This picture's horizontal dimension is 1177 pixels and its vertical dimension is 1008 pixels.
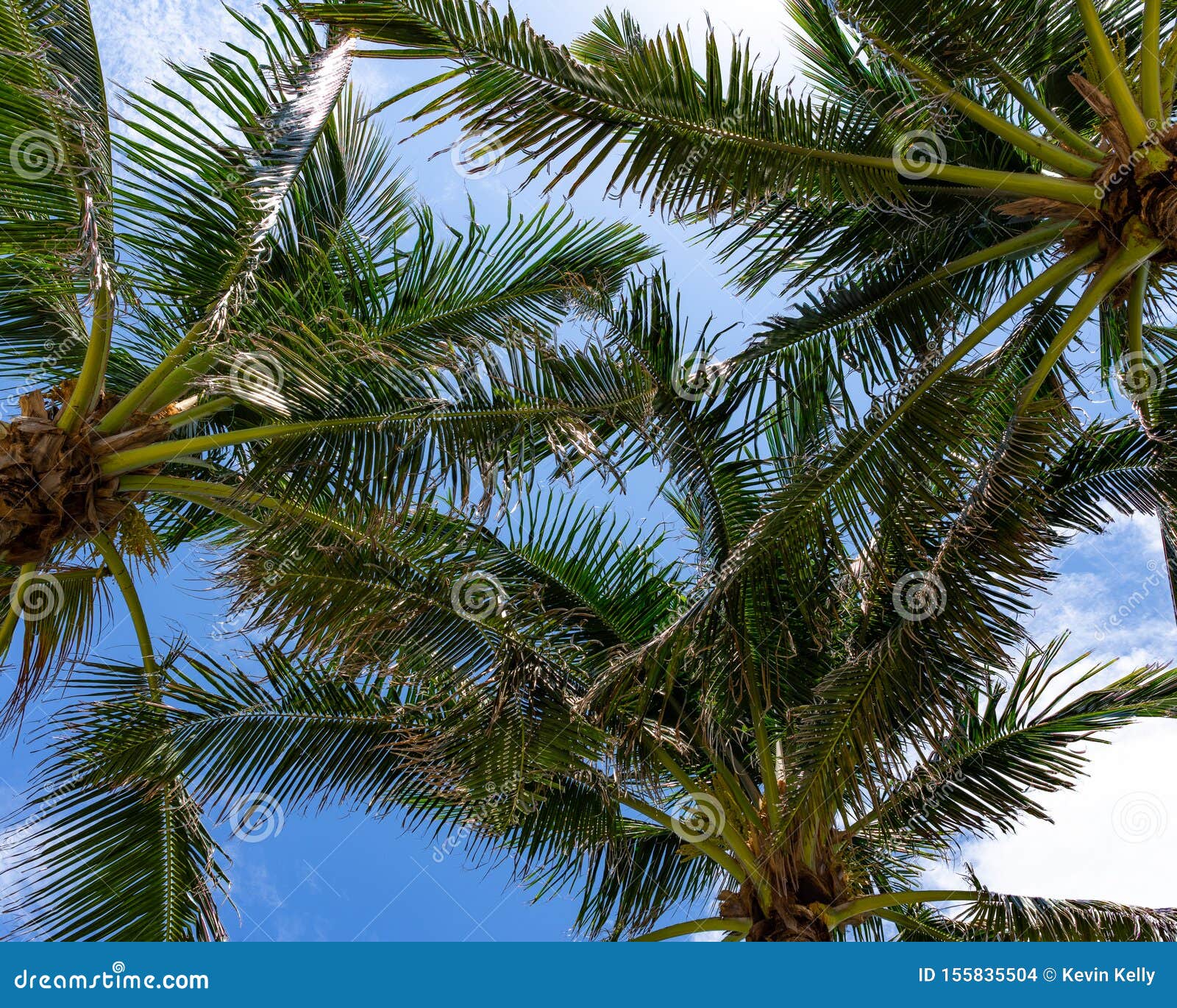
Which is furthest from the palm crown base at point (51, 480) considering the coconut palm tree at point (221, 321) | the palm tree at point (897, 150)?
the palm tree at point (897, 150)

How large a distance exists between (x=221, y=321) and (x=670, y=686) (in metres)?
2.73

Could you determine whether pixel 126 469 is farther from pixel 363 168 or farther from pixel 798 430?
pixel 798 430

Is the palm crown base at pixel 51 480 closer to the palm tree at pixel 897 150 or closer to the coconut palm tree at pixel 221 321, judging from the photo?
the coconut palm tree at pixel 221 321

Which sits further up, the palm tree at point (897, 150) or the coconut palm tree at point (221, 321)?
the palm tree at point (897, 150)

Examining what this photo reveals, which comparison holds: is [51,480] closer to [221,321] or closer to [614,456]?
[221,321]

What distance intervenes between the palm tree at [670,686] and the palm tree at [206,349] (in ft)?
0.44

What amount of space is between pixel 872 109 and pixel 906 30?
0.40m

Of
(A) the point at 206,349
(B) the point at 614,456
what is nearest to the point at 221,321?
(A) the point at 206,349

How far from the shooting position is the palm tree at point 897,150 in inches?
183

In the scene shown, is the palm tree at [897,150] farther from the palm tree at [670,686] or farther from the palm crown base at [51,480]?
the palm crown base at [51,480]

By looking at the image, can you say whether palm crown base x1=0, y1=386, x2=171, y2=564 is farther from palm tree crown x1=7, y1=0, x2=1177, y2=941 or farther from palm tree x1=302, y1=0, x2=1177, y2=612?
palm tree x1=302, y1=0, x2=1177, y2=612

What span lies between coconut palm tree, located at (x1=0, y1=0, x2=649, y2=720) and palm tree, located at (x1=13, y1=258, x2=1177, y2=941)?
15.4 inches

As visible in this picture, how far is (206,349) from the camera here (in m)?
5.06

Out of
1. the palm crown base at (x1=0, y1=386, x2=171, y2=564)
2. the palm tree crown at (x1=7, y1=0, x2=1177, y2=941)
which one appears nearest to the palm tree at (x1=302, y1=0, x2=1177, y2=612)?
the palm tree crown at (x1=7, y1=0, x2=1177, y2=941)
